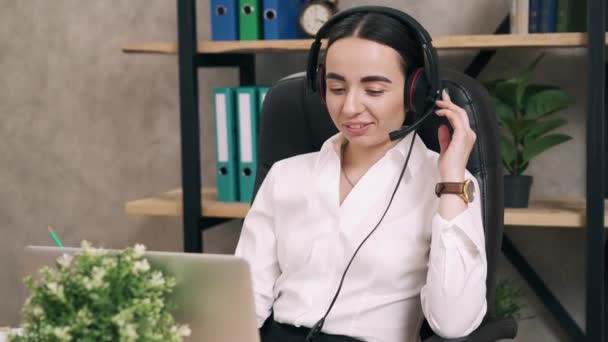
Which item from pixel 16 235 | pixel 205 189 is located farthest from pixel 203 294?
pixel 16 235

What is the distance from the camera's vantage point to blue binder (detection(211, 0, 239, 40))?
2375 millimetres

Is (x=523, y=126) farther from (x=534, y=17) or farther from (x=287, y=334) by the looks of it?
(x=287, y=334)

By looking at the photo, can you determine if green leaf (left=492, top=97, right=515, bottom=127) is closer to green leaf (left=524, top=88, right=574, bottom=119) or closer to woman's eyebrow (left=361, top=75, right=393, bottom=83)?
green leaf (left=524, top=88, right=574, bottom=119)

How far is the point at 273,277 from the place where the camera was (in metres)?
1.54

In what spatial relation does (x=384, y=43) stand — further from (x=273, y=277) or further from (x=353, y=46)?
(x=273, y=277)

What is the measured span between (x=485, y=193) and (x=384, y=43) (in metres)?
0.32

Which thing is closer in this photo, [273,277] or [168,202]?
[273,277]

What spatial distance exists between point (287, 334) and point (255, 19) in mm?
1136

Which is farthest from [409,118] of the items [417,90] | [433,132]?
[417,90]

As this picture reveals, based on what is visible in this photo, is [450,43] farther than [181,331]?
Yes

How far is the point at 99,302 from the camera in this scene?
0.88 meters

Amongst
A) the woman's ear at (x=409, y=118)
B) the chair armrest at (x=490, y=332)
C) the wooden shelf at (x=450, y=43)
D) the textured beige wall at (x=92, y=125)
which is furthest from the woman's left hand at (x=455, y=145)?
the textured beige wall at (x=92, y=125)

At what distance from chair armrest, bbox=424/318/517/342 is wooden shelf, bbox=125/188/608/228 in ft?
2.39

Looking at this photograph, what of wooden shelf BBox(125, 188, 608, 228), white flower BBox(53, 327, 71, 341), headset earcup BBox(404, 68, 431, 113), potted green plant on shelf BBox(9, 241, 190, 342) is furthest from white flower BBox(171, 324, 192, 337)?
wooden shelf BBox(125, 188, 608, 228)
